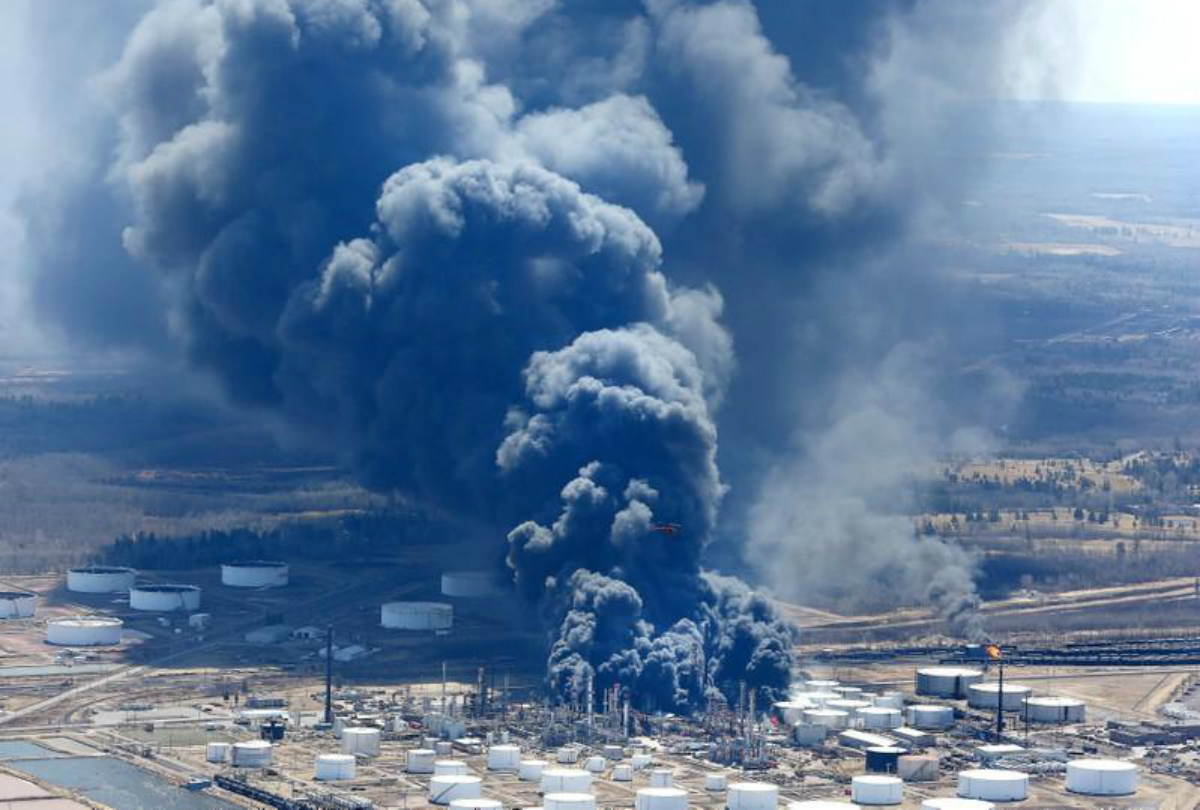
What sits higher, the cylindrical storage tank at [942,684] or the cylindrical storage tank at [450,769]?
the cylindrical storage tank at [942,684]

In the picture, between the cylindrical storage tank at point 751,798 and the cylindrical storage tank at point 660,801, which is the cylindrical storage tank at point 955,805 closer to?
the cylindrical storage tank at point 751,798

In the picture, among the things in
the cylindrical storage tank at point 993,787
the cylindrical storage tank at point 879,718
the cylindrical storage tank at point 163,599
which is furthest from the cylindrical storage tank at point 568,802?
the cylindrical storage tank at point 163,599

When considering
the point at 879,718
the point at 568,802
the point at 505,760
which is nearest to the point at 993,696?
the point at 879,718

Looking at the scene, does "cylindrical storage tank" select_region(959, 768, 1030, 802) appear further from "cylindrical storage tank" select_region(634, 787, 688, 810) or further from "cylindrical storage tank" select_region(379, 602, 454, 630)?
"cylindrical storage tank" select_region(379, 602, 454, 630)

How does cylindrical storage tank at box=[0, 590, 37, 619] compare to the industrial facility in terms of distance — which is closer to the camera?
the industrial facility

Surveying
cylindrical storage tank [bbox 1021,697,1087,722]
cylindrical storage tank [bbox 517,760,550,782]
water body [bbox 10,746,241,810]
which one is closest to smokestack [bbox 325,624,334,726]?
water body [bbox 10,746,241,810]

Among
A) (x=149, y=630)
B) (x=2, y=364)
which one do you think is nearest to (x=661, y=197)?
(x=149, y=630)
